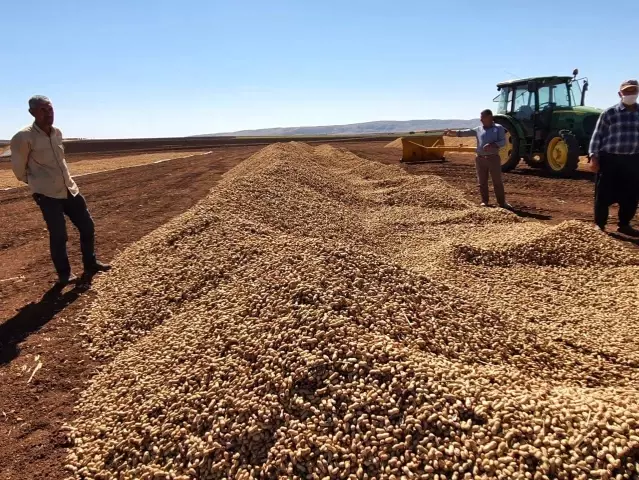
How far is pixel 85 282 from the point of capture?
18.1ft

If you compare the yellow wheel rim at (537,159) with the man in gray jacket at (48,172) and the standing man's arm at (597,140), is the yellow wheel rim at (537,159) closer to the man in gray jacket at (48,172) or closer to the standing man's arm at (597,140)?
the standing man's arm at (597,140)

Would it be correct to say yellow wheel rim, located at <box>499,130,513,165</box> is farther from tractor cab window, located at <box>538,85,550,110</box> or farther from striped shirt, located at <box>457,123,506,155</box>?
striped shirt, located at <box>457,123,506,155</box>

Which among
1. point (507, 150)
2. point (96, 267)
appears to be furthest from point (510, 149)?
point (96, 267)

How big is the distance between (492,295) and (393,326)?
1848 mm

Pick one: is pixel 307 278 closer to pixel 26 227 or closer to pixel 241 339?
pixel 241 339

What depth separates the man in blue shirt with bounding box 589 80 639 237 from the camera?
6191 millimetres

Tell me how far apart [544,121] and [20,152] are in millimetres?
12527

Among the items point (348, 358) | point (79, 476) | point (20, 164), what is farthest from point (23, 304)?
point (348, 358)

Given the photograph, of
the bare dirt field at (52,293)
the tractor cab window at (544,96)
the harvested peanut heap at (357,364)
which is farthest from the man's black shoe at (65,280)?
the tractor cab window at (544,96)

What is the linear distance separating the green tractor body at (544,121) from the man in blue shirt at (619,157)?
5767 mm

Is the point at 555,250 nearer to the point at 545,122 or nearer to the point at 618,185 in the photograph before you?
the point at 618,185

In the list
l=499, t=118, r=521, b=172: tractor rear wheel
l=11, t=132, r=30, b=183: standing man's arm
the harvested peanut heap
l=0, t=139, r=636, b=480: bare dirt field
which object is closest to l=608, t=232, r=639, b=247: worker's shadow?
l=0, t=139, r=636, b=480: bare dirt field

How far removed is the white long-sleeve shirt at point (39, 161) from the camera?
4.83m

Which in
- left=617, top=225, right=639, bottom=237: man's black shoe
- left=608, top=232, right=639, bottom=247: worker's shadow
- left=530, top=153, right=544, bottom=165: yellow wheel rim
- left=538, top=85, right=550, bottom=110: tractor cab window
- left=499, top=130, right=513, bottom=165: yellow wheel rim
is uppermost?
left=538, top=85, right=550, bottom=110: tractor cab window
